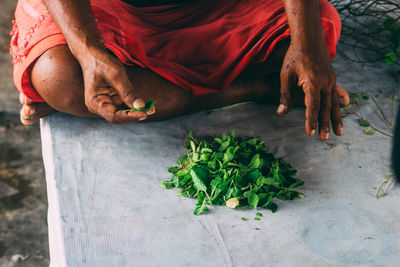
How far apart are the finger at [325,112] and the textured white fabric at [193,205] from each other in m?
0.16

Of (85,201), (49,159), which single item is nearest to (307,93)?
(85,201)

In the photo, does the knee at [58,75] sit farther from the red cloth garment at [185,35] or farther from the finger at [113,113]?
the finger at [113,113]

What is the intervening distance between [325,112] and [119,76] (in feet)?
2.12

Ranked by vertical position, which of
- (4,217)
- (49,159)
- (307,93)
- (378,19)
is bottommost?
(4,217)

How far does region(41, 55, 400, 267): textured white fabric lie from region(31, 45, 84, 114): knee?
191 mm

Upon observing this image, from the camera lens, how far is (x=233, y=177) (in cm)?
133

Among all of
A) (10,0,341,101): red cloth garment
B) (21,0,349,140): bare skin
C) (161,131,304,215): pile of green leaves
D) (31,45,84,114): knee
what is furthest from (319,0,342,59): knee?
(31,45,84,114): knee

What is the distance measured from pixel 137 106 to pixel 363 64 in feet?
4.26

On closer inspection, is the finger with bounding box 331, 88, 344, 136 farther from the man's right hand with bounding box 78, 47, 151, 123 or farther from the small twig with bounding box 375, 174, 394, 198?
the man's right hand with bounding box 78, 47, 151, 123

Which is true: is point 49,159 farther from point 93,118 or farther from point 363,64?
point 363,64

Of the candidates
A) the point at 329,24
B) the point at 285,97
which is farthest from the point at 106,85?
the point at 329,24

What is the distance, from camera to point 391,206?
1.38 m

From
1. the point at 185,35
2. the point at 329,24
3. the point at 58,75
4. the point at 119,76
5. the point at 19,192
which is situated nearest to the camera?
the point at 119,76

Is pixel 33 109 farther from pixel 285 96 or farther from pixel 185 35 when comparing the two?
pixel 285 96
